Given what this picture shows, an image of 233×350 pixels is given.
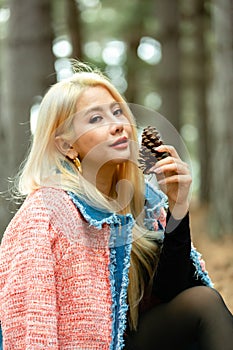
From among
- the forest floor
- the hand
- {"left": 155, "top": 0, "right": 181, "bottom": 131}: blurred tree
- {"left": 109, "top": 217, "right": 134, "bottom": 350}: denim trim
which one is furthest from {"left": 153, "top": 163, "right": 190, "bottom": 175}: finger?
{"left": 155, "top": 0, "right": 181, "bottom": 131}: blurred tree

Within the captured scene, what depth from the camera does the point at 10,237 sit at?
2537 millimetres

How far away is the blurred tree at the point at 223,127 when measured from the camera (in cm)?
678

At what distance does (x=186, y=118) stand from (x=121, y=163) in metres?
20.4

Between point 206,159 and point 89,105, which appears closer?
point 89,105

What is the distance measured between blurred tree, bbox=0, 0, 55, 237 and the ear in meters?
3.21

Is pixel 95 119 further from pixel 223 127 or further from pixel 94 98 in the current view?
pixel 223 127

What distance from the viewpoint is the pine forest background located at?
5863 millimetres

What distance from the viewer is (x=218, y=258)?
6070 mm

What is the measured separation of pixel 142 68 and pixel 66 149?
1213 cm

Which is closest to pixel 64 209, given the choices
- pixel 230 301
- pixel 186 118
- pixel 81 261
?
pixel 81 261

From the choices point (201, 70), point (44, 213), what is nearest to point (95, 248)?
point (44, 213)

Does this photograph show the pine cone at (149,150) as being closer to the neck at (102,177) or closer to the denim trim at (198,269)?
the neck at (102,177)

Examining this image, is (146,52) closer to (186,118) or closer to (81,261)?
(186,118)

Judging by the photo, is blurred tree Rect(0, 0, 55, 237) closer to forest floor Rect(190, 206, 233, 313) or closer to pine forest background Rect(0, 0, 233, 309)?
pine forest background Rect(0, 0, 233, 309)
